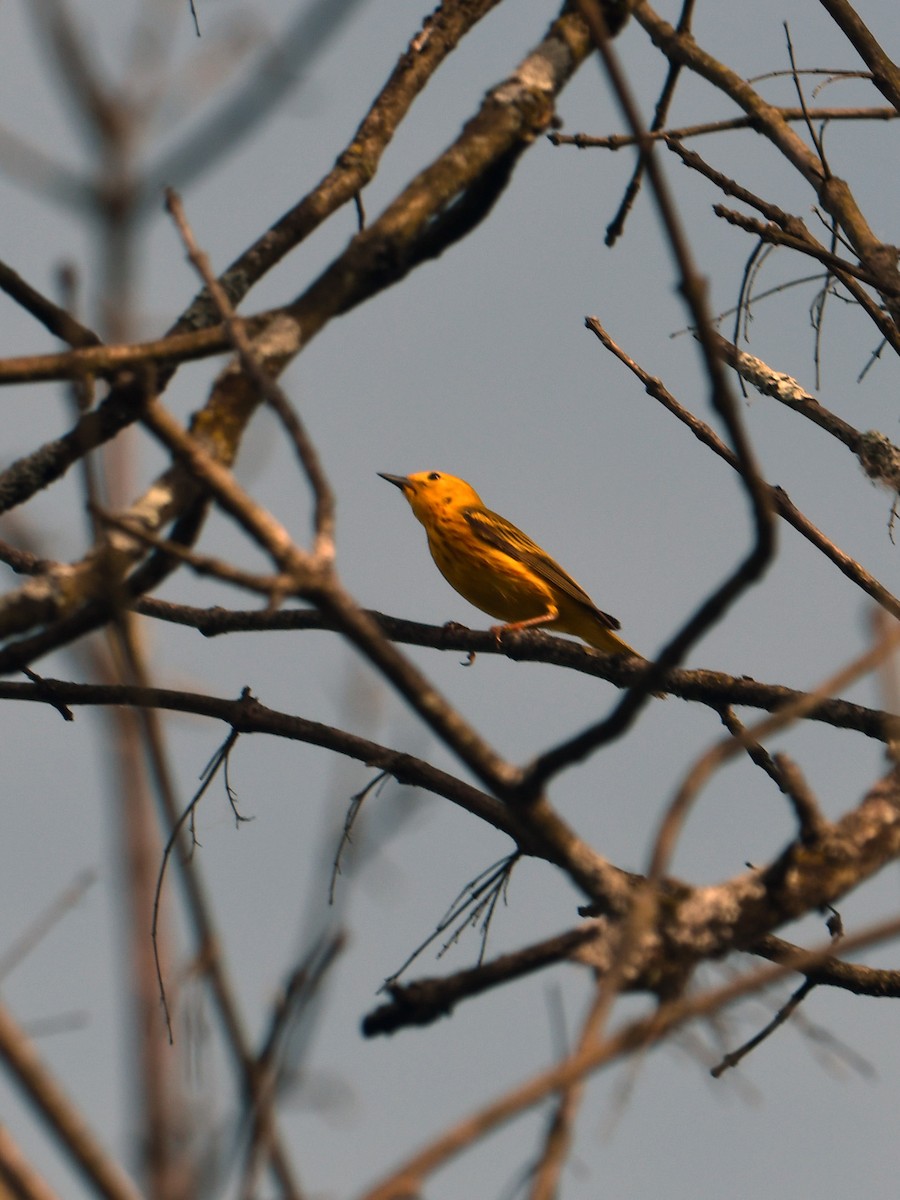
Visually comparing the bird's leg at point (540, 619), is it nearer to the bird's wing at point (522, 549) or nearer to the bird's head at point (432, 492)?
the bird's wing at point (522, 549)

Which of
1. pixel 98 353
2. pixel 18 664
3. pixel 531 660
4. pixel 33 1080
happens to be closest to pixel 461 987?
pixel 33 1080

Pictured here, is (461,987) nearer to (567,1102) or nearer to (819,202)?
(567,1102)

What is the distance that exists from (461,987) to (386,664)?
0.57 m

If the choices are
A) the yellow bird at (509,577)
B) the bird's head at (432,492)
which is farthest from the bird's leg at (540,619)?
the bird's head at (432,492)

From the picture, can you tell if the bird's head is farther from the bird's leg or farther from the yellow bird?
the bird's leg

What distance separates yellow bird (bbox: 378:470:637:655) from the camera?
9.07m

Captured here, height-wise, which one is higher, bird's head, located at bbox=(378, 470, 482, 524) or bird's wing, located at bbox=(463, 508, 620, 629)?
bird's head, located at bbox=(378, 470, 482, 524)

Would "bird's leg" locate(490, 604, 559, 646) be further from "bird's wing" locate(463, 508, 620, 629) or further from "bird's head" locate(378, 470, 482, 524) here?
"bird's head" locate(378, 470, 482, 524)

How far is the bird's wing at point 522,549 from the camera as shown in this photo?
9.02 metres

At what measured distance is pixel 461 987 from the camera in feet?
7.64

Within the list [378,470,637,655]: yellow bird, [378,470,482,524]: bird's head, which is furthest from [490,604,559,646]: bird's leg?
[378,470,482,524]: bird's head

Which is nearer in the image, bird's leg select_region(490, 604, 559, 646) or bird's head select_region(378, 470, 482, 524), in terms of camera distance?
bird's leg select_region(490, 604, 559, 646)

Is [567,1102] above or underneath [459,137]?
underneath

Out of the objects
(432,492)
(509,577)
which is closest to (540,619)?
(509,577)
